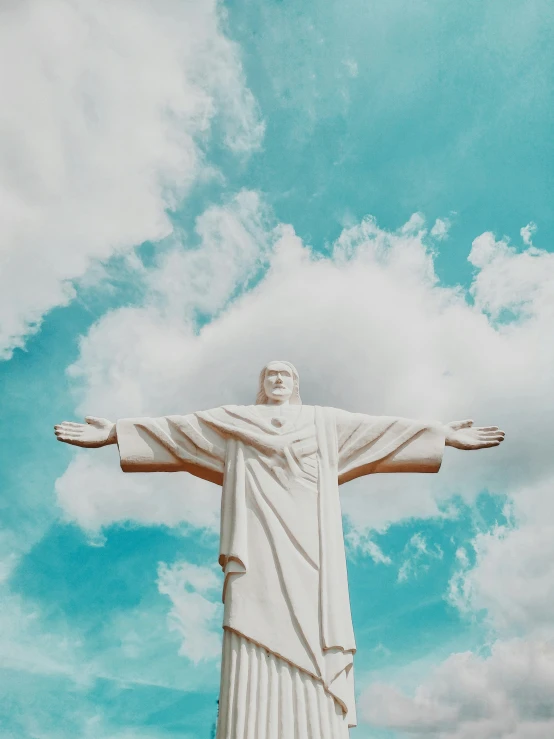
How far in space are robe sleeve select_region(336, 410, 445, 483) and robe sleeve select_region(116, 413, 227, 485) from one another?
166cm

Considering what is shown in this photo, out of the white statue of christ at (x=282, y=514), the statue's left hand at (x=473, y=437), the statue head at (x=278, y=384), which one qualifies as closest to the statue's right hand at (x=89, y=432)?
the white statue of christ at (x=282, y=514)

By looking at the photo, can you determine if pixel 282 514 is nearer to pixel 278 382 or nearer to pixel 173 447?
pixel 173 447

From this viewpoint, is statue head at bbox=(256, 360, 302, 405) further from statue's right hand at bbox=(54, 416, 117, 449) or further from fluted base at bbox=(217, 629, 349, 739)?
fluted base at bbox=(217, 629, 349, 739)

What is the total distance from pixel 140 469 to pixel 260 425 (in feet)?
5.78

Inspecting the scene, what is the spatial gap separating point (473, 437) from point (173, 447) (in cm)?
412

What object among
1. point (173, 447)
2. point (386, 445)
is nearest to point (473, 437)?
point (386, 445)

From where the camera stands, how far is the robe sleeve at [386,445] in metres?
9.24

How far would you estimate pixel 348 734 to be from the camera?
7.30 meters

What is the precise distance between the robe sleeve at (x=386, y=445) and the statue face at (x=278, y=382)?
0.83 metres

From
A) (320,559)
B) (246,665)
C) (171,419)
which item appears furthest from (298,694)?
(171,419)

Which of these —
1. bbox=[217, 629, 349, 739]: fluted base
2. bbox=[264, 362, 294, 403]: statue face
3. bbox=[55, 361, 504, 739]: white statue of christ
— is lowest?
bbox=[217, 629, 349, 739]: fluted base

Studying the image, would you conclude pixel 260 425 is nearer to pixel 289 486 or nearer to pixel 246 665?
pixel 289 486

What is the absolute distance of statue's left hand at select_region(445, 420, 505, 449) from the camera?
9.33 meters

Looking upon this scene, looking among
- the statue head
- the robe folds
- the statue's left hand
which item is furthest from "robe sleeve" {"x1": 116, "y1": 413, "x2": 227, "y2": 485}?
the statue's left hand
